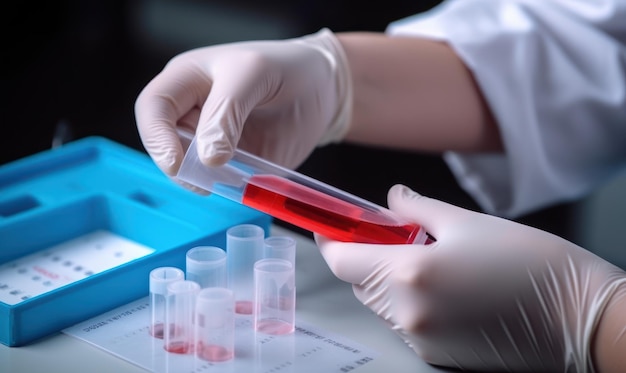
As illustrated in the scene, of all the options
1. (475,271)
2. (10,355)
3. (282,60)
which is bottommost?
(10,355)

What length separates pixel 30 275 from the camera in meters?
1.06

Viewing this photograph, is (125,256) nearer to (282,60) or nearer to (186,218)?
(186,218)

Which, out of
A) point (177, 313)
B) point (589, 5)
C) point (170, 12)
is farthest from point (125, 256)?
point (170, 12)

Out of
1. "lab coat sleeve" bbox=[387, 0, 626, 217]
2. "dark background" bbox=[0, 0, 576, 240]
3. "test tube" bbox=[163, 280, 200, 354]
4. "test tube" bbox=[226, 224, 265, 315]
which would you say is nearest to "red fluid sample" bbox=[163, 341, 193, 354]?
"test tube" bbox=[163, 280, 200, 354]

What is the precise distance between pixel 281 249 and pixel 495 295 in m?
0.25

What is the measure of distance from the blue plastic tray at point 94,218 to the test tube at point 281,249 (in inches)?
3.5

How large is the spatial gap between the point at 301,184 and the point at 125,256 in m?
0.27

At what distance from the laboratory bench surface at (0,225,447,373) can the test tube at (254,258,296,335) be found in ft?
A: 0.13

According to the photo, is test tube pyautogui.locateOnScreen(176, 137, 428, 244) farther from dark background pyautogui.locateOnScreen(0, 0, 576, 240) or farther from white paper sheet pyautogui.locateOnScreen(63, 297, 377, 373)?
dark background pyautogui.locateOnScreen(0, 0, 576, 240)

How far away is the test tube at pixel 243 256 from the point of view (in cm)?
103

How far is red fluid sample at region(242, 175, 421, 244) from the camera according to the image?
A: 0.98 metres

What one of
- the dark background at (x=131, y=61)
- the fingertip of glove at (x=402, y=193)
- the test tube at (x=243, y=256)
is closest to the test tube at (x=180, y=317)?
the test tube at (x=243, y=256)

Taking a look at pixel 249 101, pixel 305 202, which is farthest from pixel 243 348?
pixel 249 101

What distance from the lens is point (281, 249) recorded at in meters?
1.01
